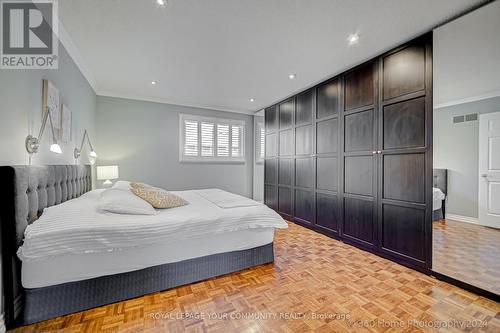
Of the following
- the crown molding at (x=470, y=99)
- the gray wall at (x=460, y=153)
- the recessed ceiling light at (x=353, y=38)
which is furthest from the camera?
the recessed ceiling light at (x=353, y=38)

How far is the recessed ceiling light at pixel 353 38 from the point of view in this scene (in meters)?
2.28

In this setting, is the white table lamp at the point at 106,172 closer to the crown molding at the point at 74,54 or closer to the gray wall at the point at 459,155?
the crown molding at the point at 74,54

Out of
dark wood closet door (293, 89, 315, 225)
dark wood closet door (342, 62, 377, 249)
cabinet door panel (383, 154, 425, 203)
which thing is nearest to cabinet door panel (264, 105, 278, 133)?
dark wood closet door (293, 89, 315, 225)

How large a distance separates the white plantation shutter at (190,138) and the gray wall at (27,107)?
7.32ft

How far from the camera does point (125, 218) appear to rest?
1.77 metres

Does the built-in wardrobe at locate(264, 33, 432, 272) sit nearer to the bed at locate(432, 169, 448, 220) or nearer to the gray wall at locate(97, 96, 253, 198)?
the bed at locate(432, 169, 448, 220)

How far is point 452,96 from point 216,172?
439 cm

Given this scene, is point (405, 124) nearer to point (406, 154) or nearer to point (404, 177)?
point (406, 154)

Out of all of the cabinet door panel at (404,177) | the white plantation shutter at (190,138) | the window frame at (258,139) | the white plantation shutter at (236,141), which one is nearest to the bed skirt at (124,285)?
the cabinet door panel at (404,177)

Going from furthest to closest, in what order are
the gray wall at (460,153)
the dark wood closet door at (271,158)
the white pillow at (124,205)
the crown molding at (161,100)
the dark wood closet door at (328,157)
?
the dark wood closet door at (271,158)
the crown molding at (161,100)
the dark wood closet door at (328,157)
the gray wall at (460,153)
the white pillow at (124,205)

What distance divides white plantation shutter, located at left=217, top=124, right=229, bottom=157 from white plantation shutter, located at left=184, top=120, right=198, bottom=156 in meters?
0.58

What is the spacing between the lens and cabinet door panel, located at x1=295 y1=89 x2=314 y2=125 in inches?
148

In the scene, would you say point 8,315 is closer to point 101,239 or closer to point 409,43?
point 101,239

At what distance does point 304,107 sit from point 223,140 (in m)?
2.27
